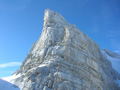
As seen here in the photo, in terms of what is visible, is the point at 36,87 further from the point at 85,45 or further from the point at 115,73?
the point at 115,73

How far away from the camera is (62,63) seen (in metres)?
78.3

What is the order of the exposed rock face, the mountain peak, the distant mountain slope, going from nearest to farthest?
the exposed rock face < the distant mountain slope < the mountain peak

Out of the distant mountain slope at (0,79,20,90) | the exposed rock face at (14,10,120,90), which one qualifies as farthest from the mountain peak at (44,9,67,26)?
the distant mountain slope at (0,79,20,90)

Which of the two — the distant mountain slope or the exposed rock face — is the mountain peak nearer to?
the exposed rock face

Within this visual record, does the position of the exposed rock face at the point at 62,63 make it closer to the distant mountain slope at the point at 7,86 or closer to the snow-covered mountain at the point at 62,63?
the snow-covered mountain at the point at 62,63

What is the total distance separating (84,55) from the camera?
281ft

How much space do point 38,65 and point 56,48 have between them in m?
8.40

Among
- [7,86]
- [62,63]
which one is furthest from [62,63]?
[7,86]

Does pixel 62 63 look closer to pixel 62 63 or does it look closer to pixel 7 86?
pixel 62 63

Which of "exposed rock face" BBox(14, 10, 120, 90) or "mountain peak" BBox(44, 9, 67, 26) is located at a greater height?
"mountain peak" BBox(44, 9, 67, 26)

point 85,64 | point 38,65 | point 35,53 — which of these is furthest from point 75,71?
point 35,53

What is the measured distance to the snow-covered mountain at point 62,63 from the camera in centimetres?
7269

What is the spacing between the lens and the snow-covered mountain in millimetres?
72688

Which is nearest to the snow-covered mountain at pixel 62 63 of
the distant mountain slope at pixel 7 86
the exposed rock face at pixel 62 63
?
the exposed rock face at pixel 62 63
